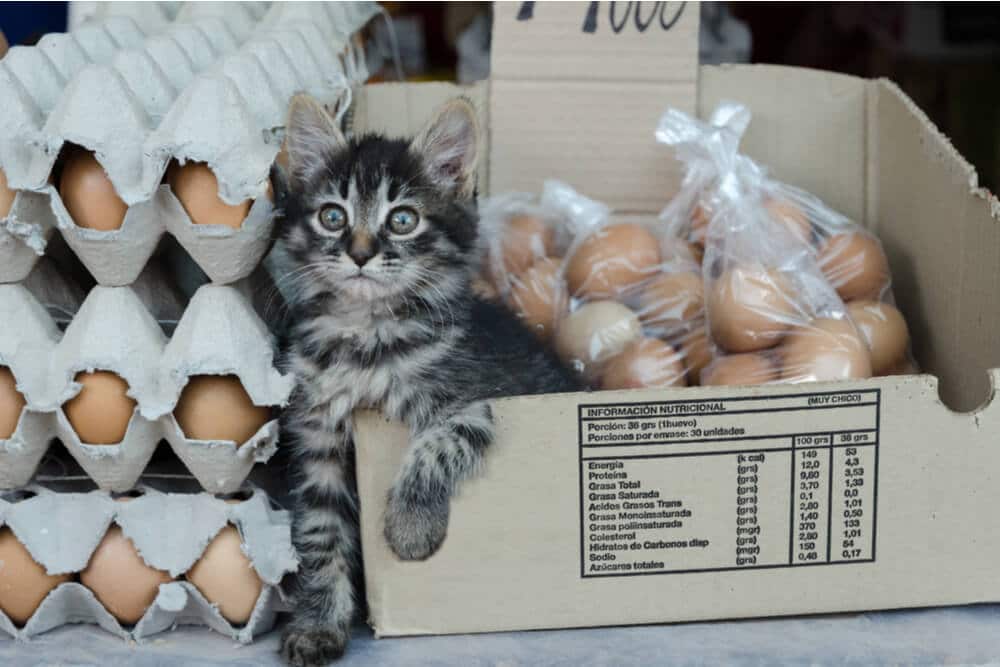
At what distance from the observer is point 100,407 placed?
1249mm

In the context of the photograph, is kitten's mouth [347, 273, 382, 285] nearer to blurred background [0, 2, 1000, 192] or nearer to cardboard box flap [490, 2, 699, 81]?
cardboard box flap [490, 2, 699, 81]

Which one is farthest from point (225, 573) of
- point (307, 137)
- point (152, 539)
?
point (307, 137)

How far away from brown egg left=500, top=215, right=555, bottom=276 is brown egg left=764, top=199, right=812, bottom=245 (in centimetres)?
40

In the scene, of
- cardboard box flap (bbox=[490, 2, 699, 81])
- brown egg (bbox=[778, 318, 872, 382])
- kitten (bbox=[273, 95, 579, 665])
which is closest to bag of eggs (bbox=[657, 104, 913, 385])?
brown egg (bbox=[778, 318, 872, 382])

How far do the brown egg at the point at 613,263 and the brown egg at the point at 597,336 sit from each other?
0.06 m

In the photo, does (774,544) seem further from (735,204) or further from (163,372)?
(163,372)

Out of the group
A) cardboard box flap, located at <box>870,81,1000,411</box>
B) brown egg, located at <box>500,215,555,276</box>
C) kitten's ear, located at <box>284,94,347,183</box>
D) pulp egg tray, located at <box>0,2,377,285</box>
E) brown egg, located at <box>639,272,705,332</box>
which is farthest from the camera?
brown egg, located at <box>500,215,555,276</box>

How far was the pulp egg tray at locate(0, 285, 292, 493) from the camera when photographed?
4.06 ft

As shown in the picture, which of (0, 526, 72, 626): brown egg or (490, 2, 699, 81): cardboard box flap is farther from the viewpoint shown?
(490, 2, 699, 81): cardboard box flap

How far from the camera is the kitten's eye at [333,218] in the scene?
4.57 feet

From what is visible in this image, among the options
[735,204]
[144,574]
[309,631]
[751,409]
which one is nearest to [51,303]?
[144,574]

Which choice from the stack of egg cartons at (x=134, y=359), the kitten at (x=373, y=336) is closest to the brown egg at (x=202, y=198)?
the stack of egg cartons at (x=134, y=359)

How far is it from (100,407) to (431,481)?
396mm

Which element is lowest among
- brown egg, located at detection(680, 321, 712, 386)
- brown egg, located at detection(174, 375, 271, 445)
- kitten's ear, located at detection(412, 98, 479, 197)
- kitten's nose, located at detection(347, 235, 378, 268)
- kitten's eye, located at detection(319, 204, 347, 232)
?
brown egg, located at detection(680, 321, 712, 386)
